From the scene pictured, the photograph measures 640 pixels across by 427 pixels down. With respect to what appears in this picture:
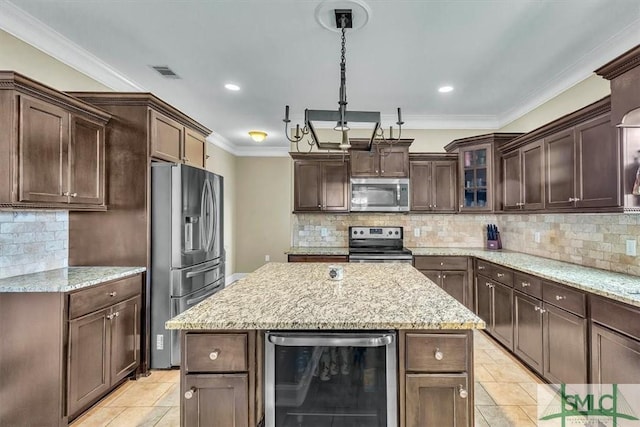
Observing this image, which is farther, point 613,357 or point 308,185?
point 308,185

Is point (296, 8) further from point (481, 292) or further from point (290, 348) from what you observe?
point (481, 292)

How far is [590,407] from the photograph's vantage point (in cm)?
205

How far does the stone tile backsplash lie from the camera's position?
8.42 feet

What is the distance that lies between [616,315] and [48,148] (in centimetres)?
380

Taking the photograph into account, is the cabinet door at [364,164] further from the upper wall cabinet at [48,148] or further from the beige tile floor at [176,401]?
the upper wall cabinet at [48,148]

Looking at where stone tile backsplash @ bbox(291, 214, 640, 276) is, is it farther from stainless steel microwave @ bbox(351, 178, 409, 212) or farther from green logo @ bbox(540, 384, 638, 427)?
green logo @ bbox(540, 384, 638, 427)

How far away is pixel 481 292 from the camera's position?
3746 mm

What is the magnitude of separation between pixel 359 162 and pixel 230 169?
3371 mm

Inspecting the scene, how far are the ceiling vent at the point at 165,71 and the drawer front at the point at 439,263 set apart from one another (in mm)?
3441

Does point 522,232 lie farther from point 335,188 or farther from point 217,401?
point 217,401

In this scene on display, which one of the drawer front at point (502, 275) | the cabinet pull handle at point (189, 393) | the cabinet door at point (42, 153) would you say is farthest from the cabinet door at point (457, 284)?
the cabinet door at point (42, 153)

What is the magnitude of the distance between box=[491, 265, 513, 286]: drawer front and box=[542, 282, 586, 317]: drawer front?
54 centimetres

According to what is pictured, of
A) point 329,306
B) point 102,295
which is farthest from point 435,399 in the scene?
point 102,295

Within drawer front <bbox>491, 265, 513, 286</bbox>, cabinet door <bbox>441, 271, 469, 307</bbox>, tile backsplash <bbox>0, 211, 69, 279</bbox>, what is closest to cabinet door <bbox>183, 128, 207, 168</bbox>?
tile backsplash <bbox>0, 211, 69, 279</bbox>
